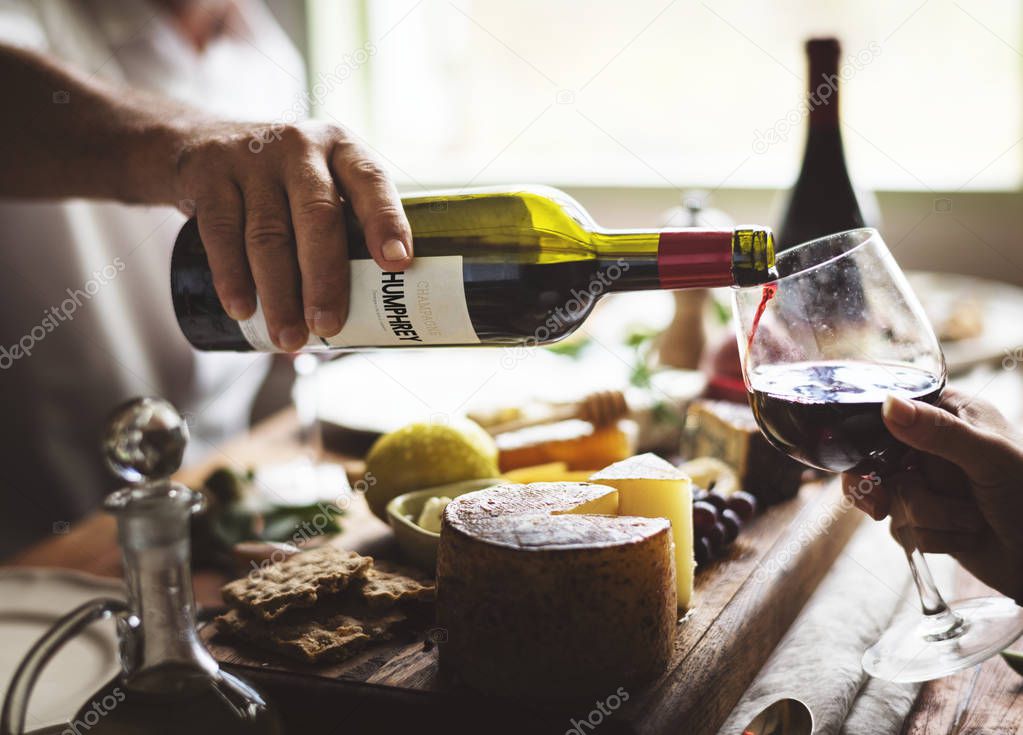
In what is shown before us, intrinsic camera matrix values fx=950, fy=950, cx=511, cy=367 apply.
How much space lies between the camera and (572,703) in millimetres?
662

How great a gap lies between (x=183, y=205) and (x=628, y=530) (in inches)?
21.4

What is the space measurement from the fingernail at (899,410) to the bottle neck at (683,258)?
14cm

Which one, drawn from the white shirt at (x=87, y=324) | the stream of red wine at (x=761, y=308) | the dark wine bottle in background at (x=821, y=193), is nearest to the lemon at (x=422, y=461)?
the stream of red wine at (x=761, y=308)

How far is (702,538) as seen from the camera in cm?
92

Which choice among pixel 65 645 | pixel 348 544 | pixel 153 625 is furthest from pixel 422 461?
pixel 153 625

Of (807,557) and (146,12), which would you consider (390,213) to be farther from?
(146,12)

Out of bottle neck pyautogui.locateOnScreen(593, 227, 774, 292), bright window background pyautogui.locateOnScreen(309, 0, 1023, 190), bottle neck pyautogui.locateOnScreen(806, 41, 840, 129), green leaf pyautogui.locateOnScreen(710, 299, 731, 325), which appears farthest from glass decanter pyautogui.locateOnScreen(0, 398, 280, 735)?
bright window background pyautogui.locateOnScreen(309, 0, 1023, 190)

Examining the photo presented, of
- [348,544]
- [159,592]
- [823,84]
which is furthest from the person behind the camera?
[823,84]

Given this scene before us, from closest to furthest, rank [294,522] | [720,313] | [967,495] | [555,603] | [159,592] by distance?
[159,592]
[555,603]
[967,495]
[294,522]
[720,313]

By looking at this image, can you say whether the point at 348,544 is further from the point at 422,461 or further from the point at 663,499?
the point at 663,499

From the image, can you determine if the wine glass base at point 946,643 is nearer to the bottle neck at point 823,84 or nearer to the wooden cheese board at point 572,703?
the wooden cheese board at point 572,703

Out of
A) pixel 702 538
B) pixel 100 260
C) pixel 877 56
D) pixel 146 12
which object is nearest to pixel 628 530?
pixel 702 538

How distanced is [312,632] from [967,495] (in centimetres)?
58

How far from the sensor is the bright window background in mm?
2604
